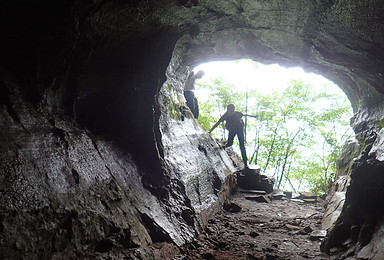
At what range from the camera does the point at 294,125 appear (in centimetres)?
1488

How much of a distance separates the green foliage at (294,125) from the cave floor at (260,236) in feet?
20.1

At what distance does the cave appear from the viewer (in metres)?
2.68

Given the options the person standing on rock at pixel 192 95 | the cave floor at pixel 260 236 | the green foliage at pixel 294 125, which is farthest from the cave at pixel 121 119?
the green foliage at pixel 294 125

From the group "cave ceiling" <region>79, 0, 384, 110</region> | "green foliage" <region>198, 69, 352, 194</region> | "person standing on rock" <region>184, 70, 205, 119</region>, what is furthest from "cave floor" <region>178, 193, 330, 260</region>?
"green foliage" <region>198, 69, 352, 194</region>

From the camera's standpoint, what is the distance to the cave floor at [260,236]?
4012mm

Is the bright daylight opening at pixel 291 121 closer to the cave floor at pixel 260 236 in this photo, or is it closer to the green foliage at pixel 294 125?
the green foliage at pixel 294 125

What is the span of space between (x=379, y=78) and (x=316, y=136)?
897 cm

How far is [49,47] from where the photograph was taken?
317 centimetres

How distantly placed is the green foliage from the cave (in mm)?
7249

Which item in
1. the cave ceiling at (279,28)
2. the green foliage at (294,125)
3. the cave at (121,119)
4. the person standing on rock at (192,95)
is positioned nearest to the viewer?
the cave at (121,119)

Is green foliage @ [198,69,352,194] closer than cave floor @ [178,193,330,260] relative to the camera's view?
No

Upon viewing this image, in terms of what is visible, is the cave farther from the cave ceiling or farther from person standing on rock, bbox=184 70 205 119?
person standing on rock, bbox=184 70 205 119

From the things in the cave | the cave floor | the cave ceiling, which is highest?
the cave ceiling

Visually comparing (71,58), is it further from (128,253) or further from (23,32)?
(128,253)
